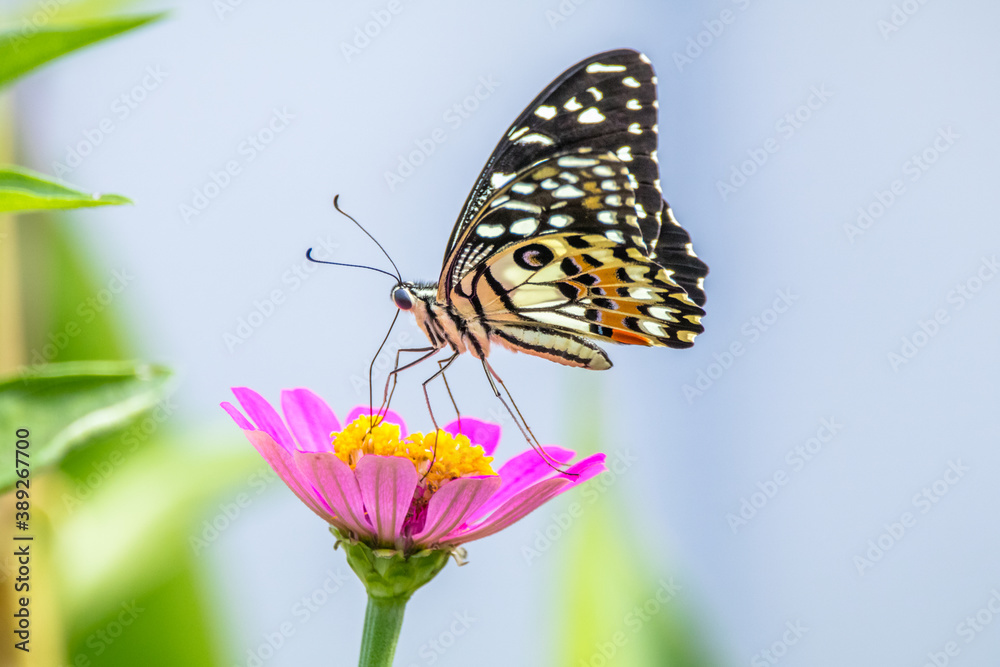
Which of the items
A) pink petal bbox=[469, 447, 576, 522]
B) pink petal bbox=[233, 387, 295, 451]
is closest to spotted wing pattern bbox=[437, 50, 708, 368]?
pink petal bbox=[469, 447, 576, 522]

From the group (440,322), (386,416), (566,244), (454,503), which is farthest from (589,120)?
(454,503)

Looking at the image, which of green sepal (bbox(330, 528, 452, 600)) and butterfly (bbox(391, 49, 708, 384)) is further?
butterfly (bbox(391, 49, 708, 384))

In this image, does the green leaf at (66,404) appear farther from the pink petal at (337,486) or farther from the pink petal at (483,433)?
the pink petal at (483,433)

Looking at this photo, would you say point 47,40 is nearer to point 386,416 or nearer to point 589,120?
point 386,416

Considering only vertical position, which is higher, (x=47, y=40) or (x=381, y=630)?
(x=47, y=40)

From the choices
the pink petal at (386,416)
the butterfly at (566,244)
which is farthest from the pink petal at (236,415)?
the butterfly at (566,244)

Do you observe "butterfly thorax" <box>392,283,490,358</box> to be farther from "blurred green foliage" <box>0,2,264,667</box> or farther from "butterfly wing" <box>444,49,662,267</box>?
"blurred green foliage" <box>0,2,264,667</box>

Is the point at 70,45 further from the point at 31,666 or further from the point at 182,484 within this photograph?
the point at 182,484
